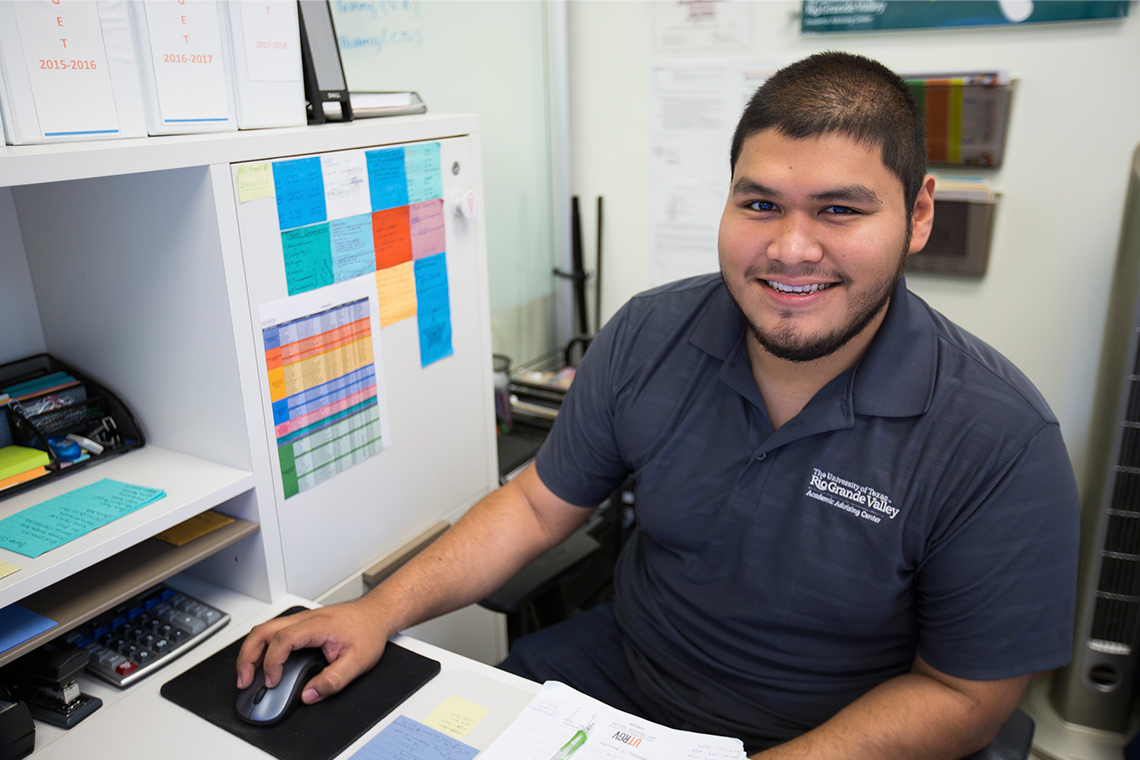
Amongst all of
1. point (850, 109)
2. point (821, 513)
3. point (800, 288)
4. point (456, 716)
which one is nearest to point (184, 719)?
point (456, 716)

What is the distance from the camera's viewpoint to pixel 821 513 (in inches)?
40.7

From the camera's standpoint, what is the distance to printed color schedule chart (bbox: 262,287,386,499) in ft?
3.63

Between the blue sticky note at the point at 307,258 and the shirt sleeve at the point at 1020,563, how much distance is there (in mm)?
898

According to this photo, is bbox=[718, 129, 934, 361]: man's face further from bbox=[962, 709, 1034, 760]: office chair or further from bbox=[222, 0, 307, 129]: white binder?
bbox=[222, 0, 307, 129]: white binder

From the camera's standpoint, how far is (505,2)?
203cm

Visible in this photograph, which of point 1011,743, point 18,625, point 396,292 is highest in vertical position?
point 396,292

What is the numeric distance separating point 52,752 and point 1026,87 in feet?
6.87

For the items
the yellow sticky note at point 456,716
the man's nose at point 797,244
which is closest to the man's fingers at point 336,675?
the yellow sticky note at point 456,716

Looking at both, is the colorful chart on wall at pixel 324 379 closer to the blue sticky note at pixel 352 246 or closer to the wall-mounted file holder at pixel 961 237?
the blue sticky note at pixel 352 246

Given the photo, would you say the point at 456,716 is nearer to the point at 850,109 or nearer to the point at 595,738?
the point at 595,738

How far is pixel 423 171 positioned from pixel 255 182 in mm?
328

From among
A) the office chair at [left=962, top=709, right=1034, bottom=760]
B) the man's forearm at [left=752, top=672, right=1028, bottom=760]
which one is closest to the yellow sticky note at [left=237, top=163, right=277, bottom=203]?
the man's forearm at [left=752, top=672, right=1028, bottom=760]

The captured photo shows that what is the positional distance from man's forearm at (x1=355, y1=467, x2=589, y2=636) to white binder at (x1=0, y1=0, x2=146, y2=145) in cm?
68

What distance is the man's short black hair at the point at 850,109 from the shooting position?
98cm
